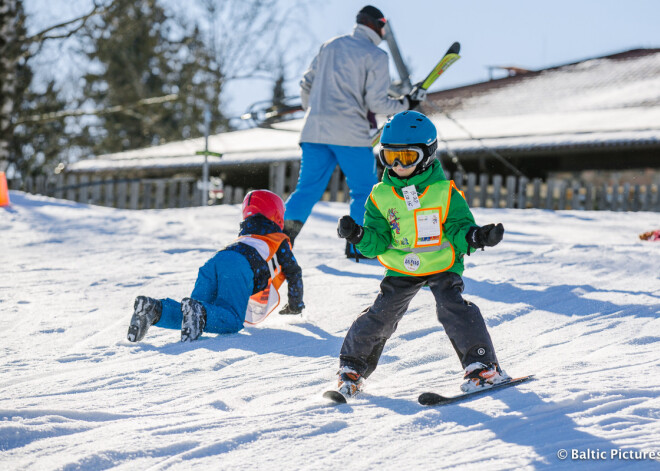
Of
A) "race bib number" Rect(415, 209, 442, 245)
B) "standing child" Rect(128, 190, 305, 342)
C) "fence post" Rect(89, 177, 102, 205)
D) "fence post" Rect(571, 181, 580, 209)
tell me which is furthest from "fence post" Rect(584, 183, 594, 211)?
"race bib number" Rect(415, 209, 442, 245)

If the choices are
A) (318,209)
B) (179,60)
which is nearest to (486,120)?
(318,209)

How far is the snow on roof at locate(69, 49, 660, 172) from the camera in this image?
11.9 meters

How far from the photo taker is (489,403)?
2.50m

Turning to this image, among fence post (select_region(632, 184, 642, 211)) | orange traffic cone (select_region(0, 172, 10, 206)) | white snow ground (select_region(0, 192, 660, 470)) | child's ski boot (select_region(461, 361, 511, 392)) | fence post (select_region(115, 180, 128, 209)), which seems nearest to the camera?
white snow ground (select_region(0, 192, 660, 470))

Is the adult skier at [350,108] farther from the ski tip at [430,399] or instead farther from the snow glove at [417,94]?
the ski tip at [430,399]

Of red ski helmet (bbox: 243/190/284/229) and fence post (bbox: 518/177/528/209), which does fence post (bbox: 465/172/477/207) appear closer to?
fence post (bbox: 518/177/528/209)

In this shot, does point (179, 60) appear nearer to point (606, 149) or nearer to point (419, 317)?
point (606, 149)

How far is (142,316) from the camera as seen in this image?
335 cm

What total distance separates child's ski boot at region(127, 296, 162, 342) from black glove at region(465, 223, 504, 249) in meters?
1.46

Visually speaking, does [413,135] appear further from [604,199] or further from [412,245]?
[604,199]

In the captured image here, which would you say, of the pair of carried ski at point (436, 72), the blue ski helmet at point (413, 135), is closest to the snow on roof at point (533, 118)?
the pair of carried ski at point (436, 72)

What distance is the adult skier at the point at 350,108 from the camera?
5.21 meters

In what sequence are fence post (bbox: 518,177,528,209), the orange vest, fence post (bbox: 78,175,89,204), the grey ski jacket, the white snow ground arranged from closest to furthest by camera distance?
the white snow ground, the orange vest, the grey ski jacket, fence post (bbox: 518,177,528,209), fence post (bbox: 78,175,89,204)

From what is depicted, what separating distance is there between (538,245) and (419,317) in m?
2.67
